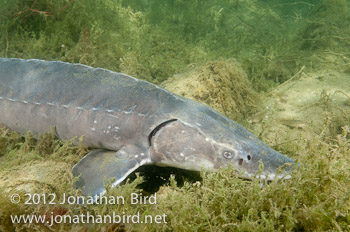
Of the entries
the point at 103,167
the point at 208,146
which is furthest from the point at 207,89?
the point at 103,167

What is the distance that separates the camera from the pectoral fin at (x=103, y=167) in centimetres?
273

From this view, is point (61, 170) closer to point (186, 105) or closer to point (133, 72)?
point (186, 105)

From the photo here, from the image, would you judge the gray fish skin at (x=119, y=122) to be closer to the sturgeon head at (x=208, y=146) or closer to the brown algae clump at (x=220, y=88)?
the sturgeon head at (x=208, y=146)

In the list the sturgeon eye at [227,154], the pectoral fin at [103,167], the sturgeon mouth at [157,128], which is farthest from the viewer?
the sturgeon mouth at [157,128]

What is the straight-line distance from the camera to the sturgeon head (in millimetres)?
2803

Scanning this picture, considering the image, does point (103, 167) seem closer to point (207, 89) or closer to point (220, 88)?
point (207, 89)

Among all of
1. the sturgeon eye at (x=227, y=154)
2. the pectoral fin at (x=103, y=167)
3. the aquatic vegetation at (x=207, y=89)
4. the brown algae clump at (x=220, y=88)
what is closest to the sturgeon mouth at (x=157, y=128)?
the pectoral fin at (x=103, y=167)

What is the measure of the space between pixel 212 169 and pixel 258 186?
2.31 ft

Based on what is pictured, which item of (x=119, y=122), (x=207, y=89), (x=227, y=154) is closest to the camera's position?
(x=227, y=154)

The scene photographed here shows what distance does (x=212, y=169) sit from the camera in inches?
114

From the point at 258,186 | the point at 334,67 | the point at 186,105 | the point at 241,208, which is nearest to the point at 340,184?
the point at 258,186

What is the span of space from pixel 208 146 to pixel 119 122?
3.84 ft

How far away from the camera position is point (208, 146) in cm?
293

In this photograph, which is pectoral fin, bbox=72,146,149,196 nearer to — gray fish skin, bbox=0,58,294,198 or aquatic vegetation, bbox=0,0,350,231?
gray fish skin, bbox=0,58,294,198
